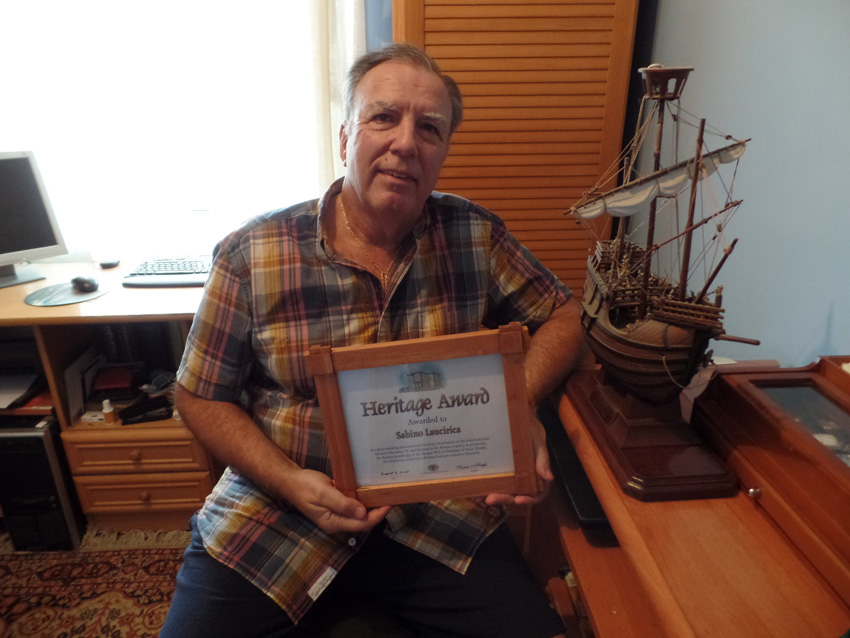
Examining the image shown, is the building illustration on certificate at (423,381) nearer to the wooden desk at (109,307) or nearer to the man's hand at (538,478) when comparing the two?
the man's hand at (538,478)

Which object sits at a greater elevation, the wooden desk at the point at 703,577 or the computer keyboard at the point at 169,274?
the computer keyboard at the point at 169,274

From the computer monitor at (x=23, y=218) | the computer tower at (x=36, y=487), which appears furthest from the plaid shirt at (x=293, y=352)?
the computer monitor at (x=23, y=218)

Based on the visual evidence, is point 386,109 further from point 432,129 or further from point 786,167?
point 786,167

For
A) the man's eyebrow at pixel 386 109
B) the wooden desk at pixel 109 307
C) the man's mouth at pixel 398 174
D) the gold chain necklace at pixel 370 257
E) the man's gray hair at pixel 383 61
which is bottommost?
the wooden desk at pixel 109 307

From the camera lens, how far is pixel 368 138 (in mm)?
978

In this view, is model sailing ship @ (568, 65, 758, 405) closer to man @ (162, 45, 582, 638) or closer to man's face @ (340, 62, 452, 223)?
man @ (162, 45, 582, 638)

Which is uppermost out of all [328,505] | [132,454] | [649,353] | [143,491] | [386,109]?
[386,109]

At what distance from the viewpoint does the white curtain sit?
1670 millimetres

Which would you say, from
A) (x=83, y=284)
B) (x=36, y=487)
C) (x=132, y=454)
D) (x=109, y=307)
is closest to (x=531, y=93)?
(x=109, y=307)

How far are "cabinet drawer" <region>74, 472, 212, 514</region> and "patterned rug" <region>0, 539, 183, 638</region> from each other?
14cm

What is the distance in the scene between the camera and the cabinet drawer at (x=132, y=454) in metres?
1.54

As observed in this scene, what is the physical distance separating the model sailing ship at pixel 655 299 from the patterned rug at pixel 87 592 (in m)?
1.38

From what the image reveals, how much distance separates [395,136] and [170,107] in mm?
1175

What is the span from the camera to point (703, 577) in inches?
23.5
